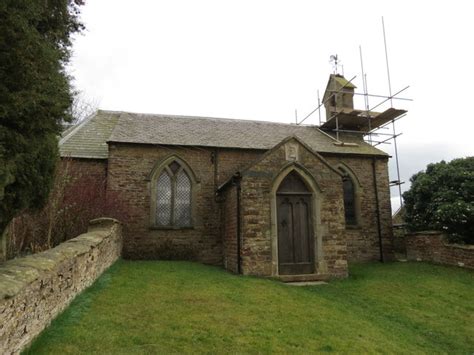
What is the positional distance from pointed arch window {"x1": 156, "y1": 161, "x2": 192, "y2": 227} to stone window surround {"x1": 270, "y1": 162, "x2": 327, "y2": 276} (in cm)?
432

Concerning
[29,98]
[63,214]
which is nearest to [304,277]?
[63,214]

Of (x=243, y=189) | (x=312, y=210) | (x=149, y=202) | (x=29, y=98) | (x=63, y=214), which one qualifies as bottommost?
(x=63, y=214)

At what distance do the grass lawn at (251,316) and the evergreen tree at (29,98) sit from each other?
2226mm

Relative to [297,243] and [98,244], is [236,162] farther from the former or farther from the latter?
[98,244]

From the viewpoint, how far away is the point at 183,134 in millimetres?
16797

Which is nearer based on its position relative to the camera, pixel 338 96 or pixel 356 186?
pixel 356 186

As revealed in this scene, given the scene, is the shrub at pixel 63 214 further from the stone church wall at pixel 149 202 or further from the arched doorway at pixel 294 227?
the arched doorway at pixel 294 227

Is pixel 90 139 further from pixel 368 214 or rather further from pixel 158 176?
pixel 368 214

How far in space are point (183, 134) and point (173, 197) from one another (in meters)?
3.20

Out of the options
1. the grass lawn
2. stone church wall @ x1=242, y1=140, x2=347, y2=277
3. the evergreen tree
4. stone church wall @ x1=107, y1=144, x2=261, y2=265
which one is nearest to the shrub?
stone church wall @ x1=107, y1=144, x2=261, y2=265

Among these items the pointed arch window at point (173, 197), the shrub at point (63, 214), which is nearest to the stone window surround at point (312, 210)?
the pointed arch window at point (173, 197)

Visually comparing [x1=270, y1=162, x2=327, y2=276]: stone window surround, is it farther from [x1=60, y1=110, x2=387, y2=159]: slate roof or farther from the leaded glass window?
the leaded glass window

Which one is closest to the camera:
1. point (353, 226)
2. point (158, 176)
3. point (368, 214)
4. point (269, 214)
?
point (269, 214)

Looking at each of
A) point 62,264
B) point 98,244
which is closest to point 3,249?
point 62,264
